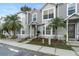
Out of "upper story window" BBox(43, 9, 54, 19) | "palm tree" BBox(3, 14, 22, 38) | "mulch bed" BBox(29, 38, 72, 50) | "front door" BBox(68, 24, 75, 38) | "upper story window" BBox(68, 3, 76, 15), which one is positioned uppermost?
"upper story window" BBox(68, 3, 76, 15)

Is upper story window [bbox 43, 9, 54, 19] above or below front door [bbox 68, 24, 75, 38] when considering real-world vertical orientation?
above

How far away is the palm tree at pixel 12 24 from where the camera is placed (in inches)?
455

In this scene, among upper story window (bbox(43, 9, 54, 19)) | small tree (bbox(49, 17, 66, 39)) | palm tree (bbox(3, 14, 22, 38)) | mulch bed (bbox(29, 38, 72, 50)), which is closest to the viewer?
mulch bed (bbox(29, 38, 72, 50))

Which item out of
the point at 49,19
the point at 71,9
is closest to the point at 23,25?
the point at 49,19

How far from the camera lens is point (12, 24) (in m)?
12.3

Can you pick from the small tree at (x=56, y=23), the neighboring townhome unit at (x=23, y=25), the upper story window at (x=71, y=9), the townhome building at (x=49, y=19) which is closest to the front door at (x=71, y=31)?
the townhome building at (x=49, y=19)

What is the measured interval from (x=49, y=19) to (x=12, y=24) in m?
2.94

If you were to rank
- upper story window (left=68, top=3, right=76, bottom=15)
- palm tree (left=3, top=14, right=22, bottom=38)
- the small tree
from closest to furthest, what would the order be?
the small tree, palm tree (left=3, top=14, right=22, bottom=38), upper story window (left=68, top=3, right=76, bottom=15)

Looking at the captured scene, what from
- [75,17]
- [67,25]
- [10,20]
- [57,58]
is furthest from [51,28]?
[57,58]

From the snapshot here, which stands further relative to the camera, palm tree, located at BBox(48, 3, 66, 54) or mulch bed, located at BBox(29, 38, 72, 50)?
palm tree, located at BBox(48, 3, 66, 54)

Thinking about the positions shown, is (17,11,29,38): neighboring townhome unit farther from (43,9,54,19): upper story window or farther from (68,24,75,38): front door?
(68,24,75,38): front door

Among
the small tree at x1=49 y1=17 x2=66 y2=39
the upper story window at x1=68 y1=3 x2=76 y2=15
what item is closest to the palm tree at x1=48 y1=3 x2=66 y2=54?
the small tree at x1=49 y1=17 x2=66 y2=39

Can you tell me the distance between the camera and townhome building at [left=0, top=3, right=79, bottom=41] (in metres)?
11.2

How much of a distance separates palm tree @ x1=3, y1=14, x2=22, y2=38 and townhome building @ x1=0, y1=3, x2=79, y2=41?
1.16 ft
